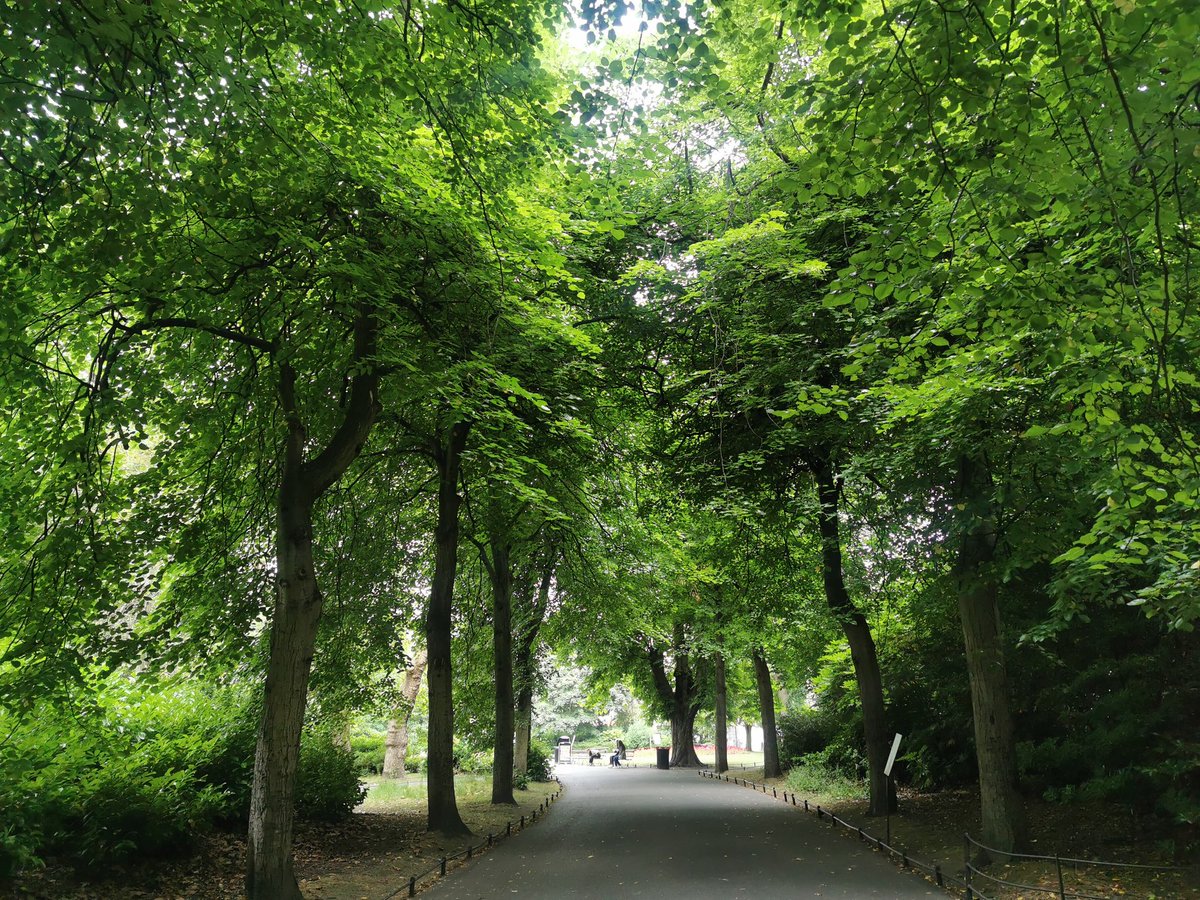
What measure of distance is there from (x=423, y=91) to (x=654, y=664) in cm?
2966

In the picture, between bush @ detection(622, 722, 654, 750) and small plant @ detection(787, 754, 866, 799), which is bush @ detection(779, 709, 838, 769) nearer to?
small plant @ detection(787, 754, 866, 799)

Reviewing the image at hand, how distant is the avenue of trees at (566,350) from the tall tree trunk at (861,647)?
8 cm

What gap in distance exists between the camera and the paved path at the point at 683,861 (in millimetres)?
9117

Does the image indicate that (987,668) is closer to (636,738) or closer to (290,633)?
(290,633)

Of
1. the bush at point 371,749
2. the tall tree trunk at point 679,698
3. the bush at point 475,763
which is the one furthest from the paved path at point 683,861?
the tall tree trunk at point 679,698

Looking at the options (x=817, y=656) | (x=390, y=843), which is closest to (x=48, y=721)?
(x=390, y=843)

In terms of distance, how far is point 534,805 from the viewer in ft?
61.5

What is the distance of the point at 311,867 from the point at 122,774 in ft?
10.4

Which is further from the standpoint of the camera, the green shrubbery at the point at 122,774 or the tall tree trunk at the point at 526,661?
the tall tree trunk at the point at 526,661

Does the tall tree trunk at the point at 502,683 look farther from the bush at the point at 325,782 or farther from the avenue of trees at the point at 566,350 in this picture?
the bush at the point at 325,782

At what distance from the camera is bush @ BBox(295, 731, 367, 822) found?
41.5 feet

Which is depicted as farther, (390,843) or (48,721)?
(390,843)

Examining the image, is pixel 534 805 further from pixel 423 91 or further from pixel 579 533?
pixel 423 91

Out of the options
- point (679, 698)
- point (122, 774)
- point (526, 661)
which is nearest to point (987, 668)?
point (122, 774)
